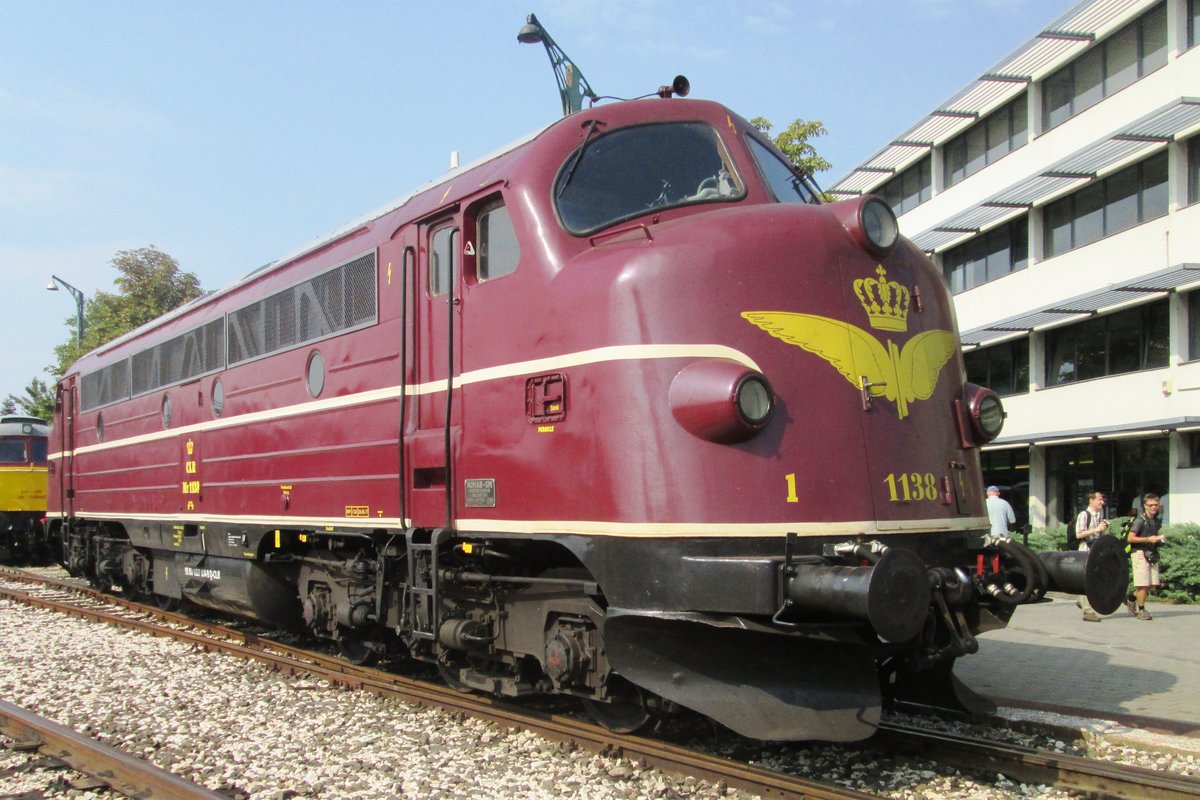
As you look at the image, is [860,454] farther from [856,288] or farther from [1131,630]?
[1131,630]

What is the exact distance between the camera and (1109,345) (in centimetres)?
2116

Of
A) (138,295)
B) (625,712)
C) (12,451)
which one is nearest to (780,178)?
(625,712)

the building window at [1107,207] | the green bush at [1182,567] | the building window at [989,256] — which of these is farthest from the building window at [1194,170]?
the green bush at [1182,567]

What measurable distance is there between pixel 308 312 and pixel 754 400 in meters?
4.90

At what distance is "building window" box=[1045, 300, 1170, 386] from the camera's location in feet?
64.6

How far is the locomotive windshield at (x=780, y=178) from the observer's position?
6.71m

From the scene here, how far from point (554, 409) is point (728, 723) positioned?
194cm

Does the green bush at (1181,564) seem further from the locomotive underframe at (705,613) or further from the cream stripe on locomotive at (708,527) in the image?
the cream stripe on locomotive at (708,527)

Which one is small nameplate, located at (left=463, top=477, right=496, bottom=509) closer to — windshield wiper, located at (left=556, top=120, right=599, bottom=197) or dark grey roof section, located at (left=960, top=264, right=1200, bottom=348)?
windshield wiper, located at (left=556, top=120, right=599, bottom=197)

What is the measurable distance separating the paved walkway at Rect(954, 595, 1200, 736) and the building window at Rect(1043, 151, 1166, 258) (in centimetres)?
1015

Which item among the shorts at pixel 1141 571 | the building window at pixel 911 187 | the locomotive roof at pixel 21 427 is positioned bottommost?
the shorts at pixel 1141 571

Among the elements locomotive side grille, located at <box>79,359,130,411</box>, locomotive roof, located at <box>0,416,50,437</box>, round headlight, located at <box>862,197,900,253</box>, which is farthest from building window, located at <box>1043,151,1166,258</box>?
locomotive roof, located at <box>0,416,50,437</box>

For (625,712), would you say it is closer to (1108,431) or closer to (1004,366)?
(1108,431)

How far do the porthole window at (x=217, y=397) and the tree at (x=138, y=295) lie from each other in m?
28.3
